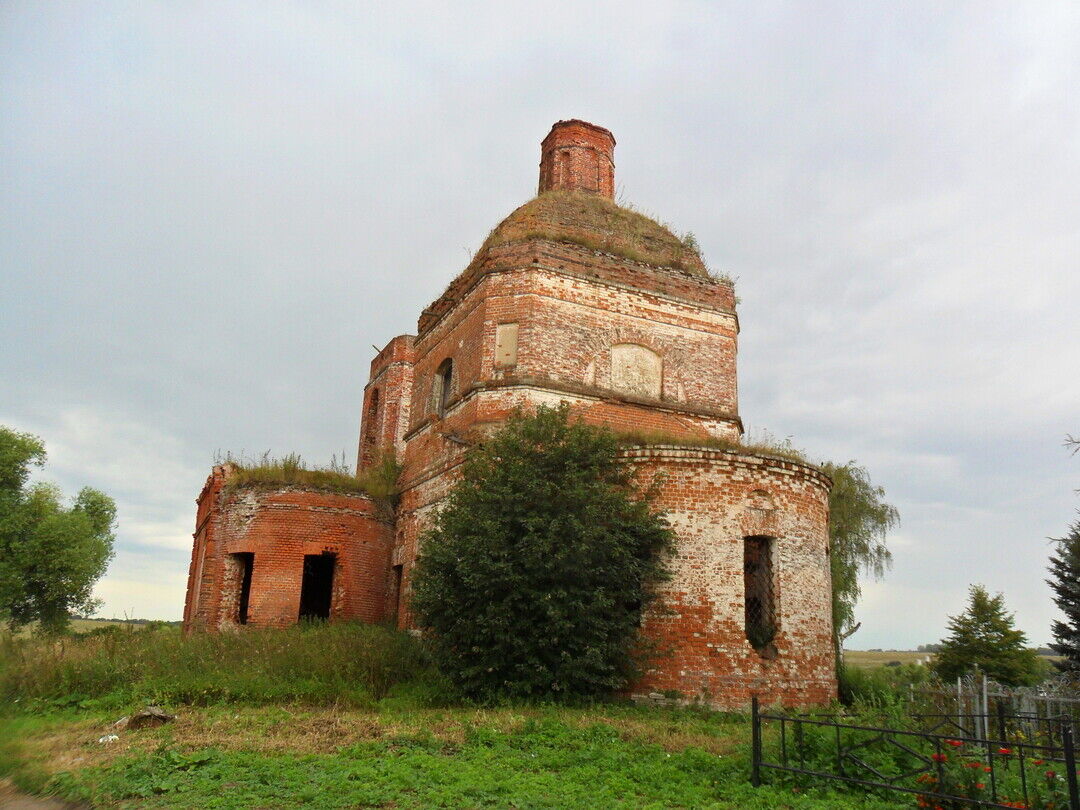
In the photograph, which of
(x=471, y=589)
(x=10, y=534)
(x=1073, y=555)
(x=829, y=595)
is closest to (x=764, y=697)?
(x=829, y=595)

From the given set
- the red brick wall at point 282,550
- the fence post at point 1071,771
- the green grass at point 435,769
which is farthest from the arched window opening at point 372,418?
the fence post at point 1071,771

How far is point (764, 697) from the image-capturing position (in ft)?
38.2

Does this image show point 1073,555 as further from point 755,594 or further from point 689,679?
point 689,679

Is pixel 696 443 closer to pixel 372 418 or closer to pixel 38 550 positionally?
pixel 372 418

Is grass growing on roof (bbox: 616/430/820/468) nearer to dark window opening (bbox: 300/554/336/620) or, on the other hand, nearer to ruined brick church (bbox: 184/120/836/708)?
ruined brick church (bbox: 184/120/836/708)

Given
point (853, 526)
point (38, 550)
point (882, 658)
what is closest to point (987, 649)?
point (853, 526)

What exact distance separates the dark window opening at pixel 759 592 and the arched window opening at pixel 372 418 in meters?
14.3

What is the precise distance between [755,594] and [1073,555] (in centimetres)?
1965

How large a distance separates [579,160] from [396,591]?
39.3 feet

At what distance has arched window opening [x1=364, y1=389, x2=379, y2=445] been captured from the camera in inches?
966

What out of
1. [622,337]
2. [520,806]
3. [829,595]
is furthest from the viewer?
[622,337]

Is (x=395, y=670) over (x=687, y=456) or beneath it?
beneath

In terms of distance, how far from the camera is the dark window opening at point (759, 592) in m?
12.5

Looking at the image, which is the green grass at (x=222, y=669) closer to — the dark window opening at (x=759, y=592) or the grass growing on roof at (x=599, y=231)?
the dark window opening at (x=759, y=592)
